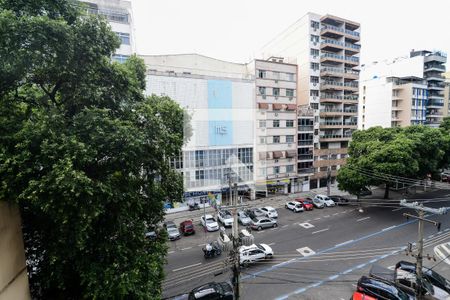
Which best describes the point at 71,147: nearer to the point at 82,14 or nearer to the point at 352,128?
the point at 82,14

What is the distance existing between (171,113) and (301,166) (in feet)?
92.1

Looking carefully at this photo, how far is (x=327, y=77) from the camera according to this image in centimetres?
3666

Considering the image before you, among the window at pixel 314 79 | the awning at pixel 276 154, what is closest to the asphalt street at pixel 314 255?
the awning at pixel 276 154

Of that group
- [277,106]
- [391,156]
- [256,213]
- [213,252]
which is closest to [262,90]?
[277,106]

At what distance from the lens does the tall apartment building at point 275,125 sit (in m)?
30.8

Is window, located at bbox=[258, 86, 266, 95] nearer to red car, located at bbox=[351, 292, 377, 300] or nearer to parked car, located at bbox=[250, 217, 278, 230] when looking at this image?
parked car, located at bbox=[250, 217, 278, 230]

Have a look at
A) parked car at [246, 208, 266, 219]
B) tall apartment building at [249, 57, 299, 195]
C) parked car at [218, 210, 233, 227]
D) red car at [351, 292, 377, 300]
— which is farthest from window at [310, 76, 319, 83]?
red car at [351, 292, 377, 300]

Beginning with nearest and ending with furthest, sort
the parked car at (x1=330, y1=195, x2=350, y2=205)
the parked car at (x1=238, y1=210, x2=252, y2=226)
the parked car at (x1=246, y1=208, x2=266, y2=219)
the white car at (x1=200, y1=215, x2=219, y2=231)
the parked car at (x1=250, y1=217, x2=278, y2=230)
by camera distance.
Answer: the parked car at (x1=250, y1=217, x2=278, y2=230), the white car at (x1=200, y1=215, x2=219, y2=231), the parked car at (x1=238, y1=210, x2=252, y2=226), the parked car at (x1=246, y1=208, x2=266, y2=219), the parked car at (x1=330, y1=195, x2=350, y2=205)

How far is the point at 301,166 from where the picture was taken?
3459cm

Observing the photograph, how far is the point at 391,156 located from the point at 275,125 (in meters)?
13.5

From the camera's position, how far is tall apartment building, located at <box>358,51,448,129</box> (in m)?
45.2

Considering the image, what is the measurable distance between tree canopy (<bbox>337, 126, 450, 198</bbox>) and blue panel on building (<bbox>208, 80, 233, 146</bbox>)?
1375 centimetres

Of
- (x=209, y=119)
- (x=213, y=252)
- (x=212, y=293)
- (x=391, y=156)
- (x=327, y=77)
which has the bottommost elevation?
(x=213, y=252)

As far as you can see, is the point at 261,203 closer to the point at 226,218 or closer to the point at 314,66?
the point at 226,218
